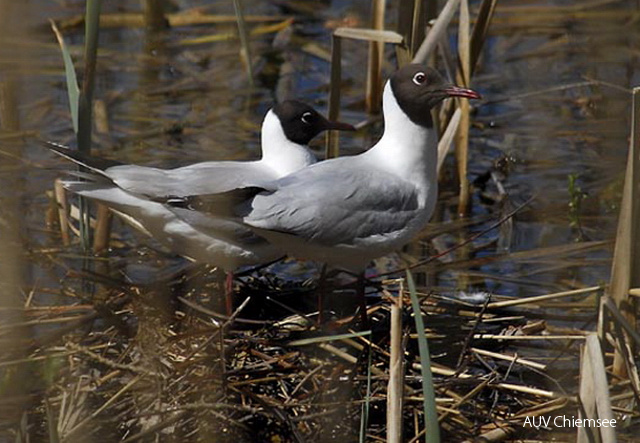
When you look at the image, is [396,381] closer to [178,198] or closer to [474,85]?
[178,198]

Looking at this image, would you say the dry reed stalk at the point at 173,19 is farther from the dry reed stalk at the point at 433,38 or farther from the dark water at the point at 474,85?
the dry reed stalk at the point at 433,38

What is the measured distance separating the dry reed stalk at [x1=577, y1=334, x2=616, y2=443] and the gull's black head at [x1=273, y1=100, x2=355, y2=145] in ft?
6.54

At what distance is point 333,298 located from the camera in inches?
206

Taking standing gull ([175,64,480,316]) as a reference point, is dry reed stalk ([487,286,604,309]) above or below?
below

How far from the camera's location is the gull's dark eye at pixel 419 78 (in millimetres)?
5113

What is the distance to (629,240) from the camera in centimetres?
459

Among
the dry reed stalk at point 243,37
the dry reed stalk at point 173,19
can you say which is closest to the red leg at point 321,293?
the dry reed stalk at point 243,37

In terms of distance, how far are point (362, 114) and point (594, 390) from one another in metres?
4.20

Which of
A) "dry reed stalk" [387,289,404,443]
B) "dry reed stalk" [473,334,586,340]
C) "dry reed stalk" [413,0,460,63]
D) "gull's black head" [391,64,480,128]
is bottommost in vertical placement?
"dry reed stalk" [473,334,586,340]

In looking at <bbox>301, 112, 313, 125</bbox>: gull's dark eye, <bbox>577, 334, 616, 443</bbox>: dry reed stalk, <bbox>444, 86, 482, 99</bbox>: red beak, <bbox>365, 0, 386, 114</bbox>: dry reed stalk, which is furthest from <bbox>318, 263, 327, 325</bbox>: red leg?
<bbox>365, 0, 386, 114</bbox>: dry reed stalk

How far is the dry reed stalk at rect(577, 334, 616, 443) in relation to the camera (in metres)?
3.65

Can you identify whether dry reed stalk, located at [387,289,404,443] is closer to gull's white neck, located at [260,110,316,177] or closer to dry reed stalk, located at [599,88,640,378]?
dry reed stalk, located at [599,88,640,378]

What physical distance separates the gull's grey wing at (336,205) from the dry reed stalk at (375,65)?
6.80ft

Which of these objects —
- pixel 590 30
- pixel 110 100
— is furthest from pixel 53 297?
pixel 590 30
